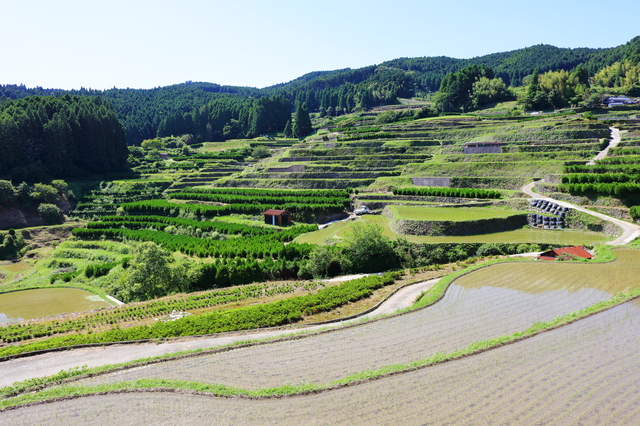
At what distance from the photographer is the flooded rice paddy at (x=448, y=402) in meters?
11.4

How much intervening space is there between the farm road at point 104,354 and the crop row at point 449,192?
2987 centimetres

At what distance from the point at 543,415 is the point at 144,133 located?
13264 centimetres

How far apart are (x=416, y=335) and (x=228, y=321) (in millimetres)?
8927

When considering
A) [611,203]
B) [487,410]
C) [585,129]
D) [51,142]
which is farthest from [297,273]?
[51,142]

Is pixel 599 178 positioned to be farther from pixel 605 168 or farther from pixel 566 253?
pixel 566 253

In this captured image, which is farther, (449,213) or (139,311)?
(449,213)

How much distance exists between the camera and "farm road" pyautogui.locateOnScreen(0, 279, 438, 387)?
635 inches

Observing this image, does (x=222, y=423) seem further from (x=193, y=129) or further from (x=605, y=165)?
(x=193, y=129)

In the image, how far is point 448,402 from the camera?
12141mm

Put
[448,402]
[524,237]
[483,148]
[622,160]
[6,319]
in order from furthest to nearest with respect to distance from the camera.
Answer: [483,148]
[622,160]
[524,237]
[6,319]
[448,402]

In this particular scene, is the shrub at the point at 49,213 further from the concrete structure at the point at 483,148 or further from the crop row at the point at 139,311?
the concrete structure at the point at 483,148

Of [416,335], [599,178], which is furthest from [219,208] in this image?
[599,178]

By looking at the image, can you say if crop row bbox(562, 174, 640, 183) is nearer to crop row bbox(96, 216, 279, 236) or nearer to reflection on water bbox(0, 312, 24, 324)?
crop row bbox(96, 216, 279, 236)

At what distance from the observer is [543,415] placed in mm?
11234
